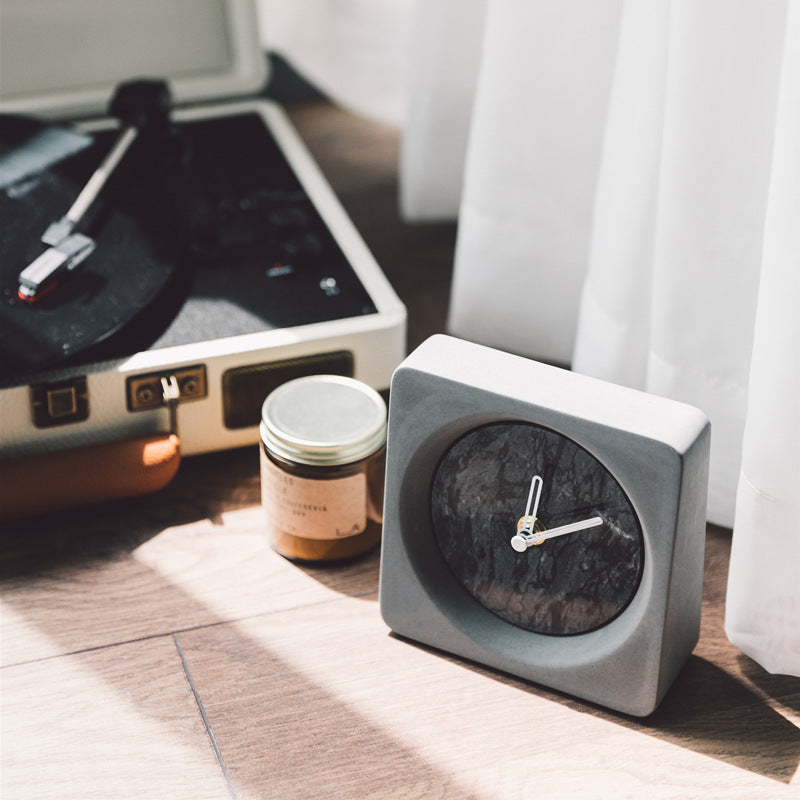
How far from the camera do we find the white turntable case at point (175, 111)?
2.62 feet

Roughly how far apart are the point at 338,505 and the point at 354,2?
673 mm

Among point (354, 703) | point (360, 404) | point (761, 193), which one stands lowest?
point (354, 703)

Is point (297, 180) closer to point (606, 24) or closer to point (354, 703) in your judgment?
point (606, 24)

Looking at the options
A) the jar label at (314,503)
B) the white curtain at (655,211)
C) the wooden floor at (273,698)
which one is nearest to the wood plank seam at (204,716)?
the wooden floor at (273,698)

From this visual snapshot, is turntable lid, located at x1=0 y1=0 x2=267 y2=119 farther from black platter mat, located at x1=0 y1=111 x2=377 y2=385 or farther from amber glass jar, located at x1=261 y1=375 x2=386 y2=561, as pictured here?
amber glass jar, located at x1=261 y1=375 x2=386 y2=561

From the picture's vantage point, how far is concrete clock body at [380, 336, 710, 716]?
0.61 metres

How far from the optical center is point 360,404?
0.77 m

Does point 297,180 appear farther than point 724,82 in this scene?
Yes

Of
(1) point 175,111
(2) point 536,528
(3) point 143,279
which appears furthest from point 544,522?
(1) point 175,111

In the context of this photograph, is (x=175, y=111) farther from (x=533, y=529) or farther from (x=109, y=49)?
(x=533, y=529)

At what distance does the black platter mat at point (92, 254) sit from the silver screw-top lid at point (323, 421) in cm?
14

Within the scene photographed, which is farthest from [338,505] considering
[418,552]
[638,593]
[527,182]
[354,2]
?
[354,2]

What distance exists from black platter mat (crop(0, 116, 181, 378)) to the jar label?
0.52 feet

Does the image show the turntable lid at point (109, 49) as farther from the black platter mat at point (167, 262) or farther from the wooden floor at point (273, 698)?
the wooden floor at point (273, 698)
